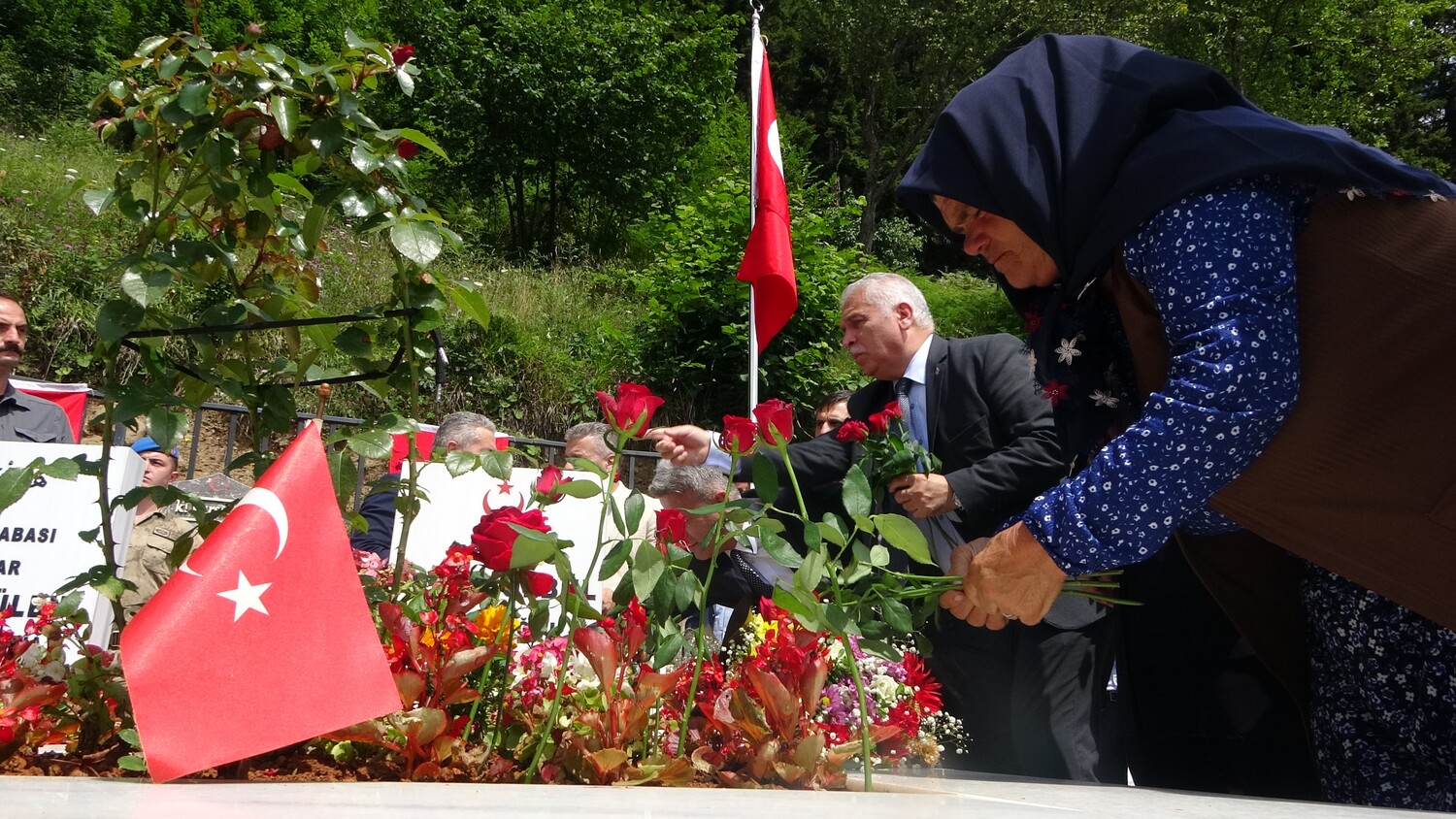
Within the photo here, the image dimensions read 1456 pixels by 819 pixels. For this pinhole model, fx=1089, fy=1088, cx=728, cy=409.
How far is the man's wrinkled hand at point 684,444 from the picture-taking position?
240 cm

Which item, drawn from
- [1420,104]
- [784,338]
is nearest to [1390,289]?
[784,338]

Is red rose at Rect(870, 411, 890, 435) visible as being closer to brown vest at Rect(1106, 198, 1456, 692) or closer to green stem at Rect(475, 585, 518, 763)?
brown vest at Rect(1106, 198, 1456, 692)

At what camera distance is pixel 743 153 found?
18.0 m

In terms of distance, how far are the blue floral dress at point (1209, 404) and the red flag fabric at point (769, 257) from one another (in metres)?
3.54

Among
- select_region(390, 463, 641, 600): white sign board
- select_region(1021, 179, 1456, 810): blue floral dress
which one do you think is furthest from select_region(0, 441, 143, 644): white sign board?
select_region(1021, 179, 1456, 810): blue floral dress

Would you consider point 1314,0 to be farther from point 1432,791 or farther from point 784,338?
point 1432,791

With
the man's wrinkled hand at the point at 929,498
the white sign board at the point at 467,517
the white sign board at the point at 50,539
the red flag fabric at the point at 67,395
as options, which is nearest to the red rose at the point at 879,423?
the man's wrinkled hand at the point at 929,498

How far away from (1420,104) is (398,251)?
84.2ft

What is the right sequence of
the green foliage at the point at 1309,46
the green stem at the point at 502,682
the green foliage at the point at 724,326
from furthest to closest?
the green foliage at the point at 1309,46, the green foliage at the point at 724,326, the green stem at the point at 502,682

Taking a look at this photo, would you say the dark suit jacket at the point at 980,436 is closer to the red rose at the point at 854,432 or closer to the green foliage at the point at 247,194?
the red rose at the point at 854,432

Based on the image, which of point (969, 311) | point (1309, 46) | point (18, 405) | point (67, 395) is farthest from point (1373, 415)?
point (1309, 46)

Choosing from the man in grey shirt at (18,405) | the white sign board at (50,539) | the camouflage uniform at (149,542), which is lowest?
the camouflage uniform at (149,542)

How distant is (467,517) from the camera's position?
398 centimetres

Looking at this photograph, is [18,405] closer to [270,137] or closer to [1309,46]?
[270,137]
